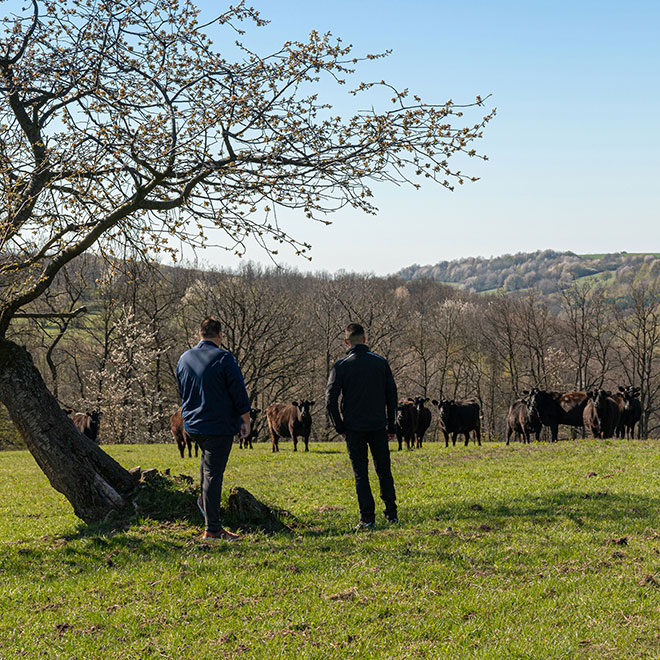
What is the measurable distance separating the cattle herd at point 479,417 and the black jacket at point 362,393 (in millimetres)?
16816

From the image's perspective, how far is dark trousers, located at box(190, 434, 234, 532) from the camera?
804 cm

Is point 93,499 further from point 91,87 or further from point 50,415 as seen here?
point 91,87

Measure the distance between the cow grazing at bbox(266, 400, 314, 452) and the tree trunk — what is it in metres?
15.5

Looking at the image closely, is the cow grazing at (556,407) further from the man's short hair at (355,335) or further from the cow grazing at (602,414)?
the man's short hair at (355,335)

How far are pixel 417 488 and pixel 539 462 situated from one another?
4.67 metres

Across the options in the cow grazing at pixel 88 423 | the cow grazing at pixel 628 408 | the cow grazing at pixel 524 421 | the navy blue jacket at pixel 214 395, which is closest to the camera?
the navy blue jacket at pixel 214 395

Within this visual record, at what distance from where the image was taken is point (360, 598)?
5848mm

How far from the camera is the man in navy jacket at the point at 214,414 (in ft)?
26.3

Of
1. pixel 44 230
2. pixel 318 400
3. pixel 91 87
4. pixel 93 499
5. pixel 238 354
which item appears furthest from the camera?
pixel 318 400

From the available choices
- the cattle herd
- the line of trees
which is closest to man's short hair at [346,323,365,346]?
the cattle herd

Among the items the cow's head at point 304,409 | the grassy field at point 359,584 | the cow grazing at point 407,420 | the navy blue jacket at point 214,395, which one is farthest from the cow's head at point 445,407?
the navy blue jacket at point 214,395

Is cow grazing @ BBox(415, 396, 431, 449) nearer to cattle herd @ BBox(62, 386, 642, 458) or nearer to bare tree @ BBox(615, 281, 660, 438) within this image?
cattle herd @ BBox(62, 386, 642, 458)

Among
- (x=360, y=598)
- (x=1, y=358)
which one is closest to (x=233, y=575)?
(x=360, y=598)

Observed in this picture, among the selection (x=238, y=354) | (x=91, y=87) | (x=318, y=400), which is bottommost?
(x=318, y=400)
